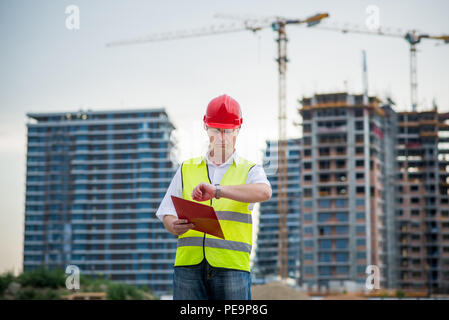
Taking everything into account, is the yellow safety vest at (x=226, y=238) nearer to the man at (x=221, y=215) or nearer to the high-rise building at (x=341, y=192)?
the man at (x=221, y=215)

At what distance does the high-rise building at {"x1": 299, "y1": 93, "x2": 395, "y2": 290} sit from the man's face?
160 ft

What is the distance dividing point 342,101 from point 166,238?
1881 centimetres

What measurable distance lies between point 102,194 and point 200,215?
56.9 m

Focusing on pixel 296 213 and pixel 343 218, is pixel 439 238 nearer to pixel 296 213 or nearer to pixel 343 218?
pixel 343 218

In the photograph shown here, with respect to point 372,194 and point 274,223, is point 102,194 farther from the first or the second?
point 372,194

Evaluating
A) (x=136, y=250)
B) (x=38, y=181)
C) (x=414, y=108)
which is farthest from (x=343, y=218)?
(x=38, y=181)

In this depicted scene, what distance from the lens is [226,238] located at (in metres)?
1.61

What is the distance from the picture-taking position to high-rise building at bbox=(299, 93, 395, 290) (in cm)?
4950

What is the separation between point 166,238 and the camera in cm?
5525

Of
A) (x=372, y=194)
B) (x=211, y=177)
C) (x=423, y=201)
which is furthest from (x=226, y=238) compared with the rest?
(x=423, y=201)

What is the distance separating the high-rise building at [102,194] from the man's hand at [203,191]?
175ft

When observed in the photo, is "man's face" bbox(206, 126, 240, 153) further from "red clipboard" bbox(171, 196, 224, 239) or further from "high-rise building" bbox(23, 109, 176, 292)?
"high-rise building" bbox(23, 109, 176, 292)

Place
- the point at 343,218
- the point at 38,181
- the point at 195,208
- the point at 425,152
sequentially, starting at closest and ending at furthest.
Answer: the point at 195,208
the point at 343,218
the point at 425,152
the point at 38,181

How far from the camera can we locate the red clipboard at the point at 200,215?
1527 mm
